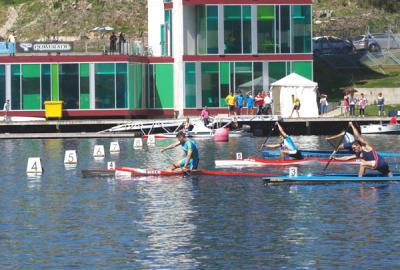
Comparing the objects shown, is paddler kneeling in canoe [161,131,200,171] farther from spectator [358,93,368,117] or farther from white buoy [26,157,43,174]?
spectator [358,93,368,117]

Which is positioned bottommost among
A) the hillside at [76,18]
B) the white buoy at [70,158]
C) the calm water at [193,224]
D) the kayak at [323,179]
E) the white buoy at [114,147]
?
the calm water at [193,224]

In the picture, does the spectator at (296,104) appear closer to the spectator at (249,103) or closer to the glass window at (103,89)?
the spectator at (249,103)

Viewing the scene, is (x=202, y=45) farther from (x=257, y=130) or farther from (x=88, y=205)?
(x=88, y=205)

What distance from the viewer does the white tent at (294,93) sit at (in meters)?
92.3

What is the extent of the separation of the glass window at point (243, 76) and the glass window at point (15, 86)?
1555cm

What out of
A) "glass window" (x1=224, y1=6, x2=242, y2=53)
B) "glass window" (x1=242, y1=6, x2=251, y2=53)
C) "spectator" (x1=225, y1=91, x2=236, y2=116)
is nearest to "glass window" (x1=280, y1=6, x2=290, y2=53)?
"glass window" (x1=242, y1=6, x2=251, y2=53)

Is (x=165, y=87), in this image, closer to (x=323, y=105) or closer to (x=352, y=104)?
(x=323, y=105)

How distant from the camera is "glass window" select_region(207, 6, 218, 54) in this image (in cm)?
9612

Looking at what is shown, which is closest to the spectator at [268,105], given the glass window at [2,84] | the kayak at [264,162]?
the glass window at [2,84]

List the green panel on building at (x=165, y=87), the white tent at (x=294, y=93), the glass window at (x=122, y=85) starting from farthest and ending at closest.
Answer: the green panel on building at (x=165, y=87)
the glass window at (x=122, y=85)
the white tent at (x=294, y=93)

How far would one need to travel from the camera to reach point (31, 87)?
94.7 m

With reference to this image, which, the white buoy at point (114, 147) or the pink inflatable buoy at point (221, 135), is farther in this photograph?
the pink inflatable buoy at point (221, 135)

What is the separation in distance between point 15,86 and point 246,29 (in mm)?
16933

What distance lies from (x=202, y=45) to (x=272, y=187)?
42597mm
